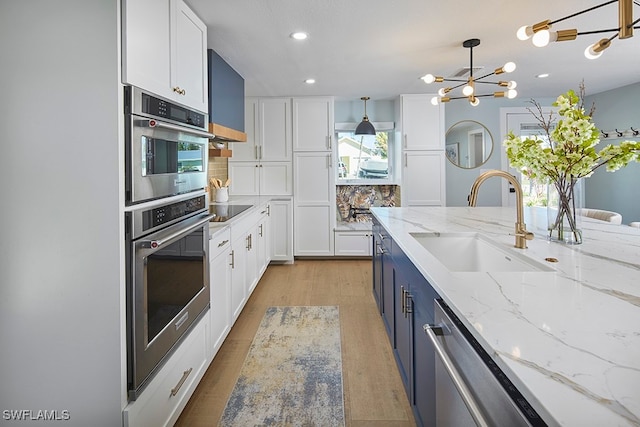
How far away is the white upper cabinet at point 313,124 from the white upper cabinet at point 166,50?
2747 millimetres

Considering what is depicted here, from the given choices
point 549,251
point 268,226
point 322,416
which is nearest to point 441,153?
point 268,226

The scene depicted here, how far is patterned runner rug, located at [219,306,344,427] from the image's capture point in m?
1.94

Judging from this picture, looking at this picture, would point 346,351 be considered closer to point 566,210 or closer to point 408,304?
point 408,304

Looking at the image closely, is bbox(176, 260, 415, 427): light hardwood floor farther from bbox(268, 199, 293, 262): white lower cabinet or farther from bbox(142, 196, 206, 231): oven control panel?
bbox(142, 196, 206, 231): oven control panel

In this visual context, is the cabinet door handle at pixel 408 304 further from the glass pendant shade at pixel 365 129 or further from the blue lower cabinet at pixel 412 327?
the glass pendant shade at pixel 365 129

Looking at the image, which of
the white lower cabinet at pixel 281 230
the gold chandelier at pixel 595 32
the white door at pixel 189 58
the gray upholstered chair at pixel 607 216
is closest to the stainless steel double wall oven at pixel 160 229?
the white door at pixel 189 58

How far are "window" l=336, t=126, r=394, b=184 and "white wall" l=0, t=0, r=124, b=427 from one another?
14.8 ft

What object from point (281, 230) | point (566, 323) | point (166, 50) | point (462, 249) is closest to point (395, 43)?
point (462, 249)

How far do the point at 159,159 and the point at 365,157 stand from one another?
14.4 ft

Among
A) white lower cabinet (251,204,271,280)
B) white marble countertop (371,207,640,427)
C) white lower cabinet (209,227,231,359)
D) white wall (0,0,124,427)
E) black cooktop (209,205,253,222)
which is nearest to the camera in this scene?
white marble countertop (371,207,640,427)

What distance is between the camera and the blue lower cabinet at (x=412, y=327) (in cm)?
143

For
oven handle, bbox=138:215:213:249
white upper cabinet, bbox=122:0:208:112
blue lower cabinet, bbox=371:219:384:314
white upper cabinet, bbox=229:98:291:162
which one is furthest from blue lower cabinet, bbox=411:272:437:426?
white upper cabinet, bbox=229:98:291:162

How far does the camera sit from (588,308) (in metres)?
0.98

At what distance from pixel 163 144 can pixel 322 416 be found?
1.51 meters
